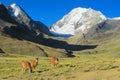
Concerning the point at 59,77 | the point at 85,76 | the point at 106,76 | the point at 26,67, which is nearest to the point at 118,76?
the point at 106,76

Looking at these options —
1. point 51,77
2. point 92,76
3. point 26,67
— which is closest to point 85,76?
point 92,76

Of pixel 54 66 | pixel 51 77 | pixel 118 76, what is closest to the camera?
pixel 118 76

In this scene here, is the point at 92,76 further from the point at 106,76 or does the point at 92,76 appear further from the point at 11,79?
the point at 11,79

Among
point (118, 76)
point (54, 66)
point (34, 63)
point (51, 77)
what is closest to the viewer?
point (118, 76)

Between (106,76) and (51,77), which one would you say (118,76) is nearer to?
(106,76)

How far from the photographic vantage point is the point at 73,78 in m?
38.2

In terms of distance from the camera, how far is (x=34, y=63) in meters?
50.6

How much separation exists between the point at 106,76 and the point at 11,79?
10753 mm

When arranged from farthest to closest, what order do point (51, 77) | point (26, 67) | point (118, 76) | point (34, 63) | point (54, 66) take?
point (54, 66), point (34, 63), point (26, 67), point (51, 77), point (118, 76)

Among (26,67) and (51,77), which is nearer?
(51,77)

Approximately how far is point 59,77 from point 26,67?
28.9ft

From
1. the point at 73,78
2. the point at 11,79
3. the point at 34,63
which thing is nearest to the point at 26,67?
the point at 34,63

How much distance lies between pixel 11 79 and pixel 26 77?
1818mm

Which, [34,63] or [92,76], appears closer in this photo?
[92,76]
